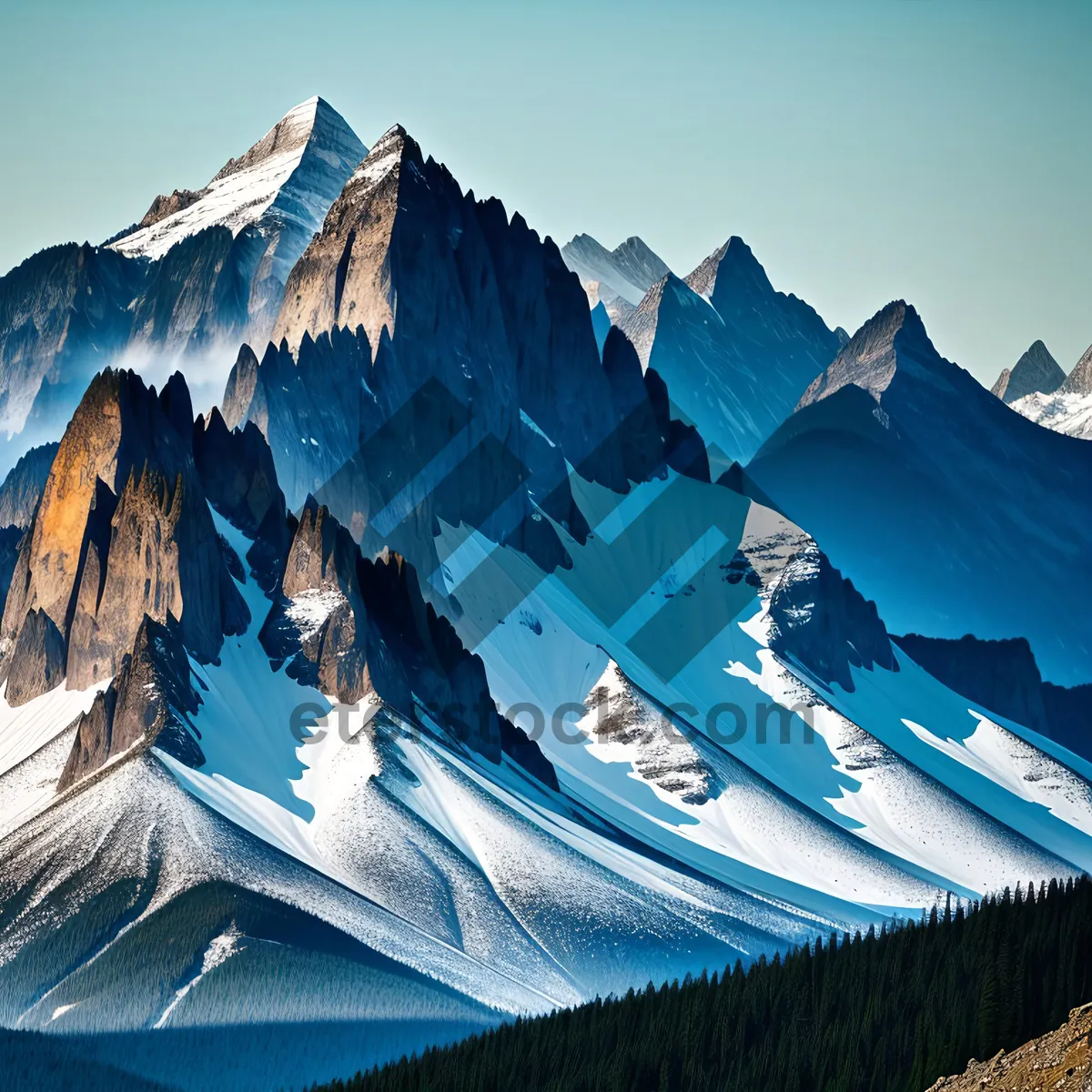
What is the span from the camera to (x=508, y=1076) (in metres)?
166

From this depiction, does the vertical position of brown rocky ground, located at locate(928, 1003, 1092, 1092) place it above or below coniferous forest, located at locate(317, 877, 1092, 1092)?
below

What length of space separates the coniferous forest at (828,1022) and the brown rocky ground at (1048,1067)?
26069 mm

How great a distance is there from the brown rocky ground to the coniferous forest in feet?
85.5

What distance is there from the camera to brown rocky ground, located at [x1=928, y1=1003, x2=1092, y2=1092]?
9869cm

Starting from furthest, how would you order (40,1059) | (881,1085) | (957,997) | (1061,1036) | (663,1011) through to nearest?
(40,1059) < (663,1011) < (957,997) < (881,1085) < (1061,1036)

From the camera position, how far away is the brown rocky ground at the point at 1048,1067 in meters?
98.7

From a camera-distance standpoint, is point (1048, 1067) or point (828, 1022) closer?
point (1048, 1067)

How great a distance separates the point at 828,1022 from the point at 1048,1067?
203 ft

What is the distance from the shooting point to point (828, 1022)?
163m

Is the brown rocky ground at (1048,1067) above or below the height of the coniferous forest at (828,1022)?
below

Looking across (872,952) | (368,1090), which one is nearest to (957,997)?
(872,952)

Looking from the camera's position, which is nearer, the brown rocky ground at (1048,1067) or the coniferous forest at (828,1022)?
the brown rocky ground at (1048,1067)

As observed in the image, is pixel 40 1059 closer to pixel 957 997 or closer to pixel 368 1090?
pixel 368 1090

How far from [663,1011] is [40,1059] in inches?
2267
